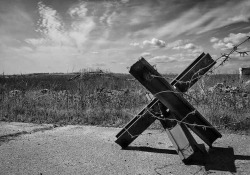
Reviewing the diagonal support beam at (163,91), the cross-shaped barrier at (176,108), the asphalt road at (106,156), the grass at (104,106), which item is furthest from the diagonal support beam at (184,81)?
the grass at (104,106)

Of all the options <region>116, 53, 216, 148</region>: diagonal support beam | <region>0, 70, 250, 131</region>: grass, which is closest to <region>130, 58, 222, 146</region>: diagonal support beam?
<region>116, 53, 216, 148</region>: diagonal support beam

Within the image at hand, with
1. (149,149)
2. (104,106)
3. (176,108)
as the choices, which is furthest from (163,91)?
(104,106)

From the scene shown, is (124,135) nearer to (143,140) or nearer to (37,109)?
(143,140)

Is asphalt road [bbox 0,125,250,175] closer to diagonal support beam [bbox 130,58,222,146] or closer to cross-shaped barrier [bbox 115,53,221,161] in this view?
cross-shaped barrier [bbox 115,53,221,161]

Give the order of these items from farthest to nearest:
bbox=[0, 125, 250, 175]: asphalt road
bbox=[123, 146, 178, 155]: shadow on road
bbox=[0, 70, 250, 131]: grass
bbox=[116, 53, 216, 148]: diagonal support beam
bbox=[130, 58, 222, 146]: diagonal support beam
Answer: bbox=[0, 70, 250, 131]: grass
bbox=[123, 146, 178, 155]: shadow on road
bbox=[116, 53, 216, 148]: diagonal support beam
bbox=[0, 125, 250, 175]: asphalt road
bbox=[130, 58, 222, 146]: diagonal support beam

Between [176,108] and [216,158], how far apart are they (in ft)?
3.34

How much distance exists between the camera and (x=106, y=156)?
3078 mm

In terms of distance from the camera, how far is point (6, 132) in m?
4.50

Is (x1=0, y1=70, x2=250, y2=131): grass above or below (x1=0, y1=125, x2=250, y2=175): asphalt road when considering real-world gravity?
above

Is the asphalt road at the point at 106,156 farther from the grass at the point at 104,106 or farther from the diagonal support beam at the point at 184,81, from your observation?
the grass at the point at 104,106

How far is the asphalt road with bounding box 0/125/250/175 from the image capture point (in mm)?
2605

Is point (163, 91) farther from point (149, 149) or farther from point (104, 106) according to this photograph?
point (104, 106)

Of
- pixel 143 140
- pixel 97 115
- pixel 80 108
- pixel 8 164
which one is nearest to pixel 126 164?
pixel 143 140

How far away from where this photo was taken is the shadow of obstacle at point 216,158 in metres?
2.61
